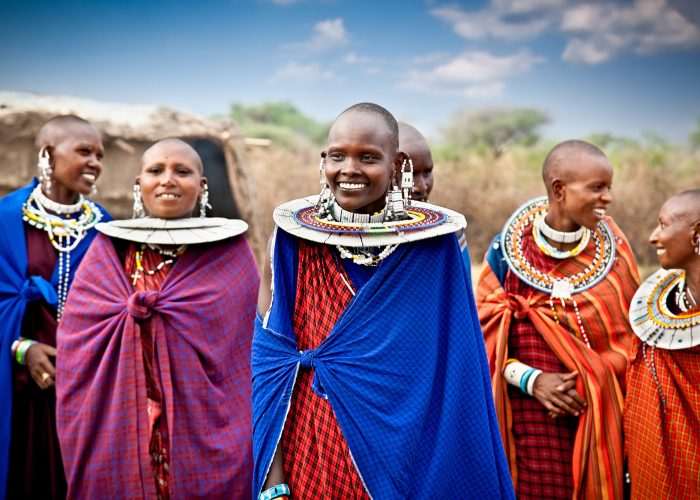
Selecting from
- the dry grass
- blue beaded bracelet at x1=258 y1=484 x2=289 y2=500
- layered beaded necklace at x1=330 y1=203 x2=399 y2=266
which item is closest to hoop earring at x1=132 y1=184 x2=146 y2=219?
layered beaded necklace at x1=330 y1=203 x2=399 y2=266

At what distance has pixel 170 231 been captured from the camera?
11.8 feet

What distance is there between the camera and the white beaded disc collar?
11.6 ft

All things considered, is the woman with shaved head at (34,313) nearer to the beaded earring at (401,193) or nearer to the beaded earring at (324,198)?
the beaded earring at (324,198)

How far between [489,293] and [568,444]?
34.4 inches

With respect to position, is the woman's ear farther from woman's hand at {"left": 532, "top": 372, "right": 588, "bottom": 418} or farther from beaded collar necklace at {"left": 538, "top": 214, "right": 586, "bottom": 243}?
woman's hand at {"left": 532, "top": 372, "right": 588, "bottom": 418}

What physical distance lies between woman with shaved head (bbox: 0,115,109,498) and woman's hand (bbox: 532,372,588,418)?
8.36 ft

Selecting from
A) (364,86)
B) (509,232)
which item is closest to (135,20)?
(364,86)

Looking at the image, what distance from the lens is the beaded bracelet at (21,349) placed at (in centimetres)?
385

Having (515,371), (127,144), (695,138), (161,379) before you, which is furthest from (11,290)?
(695,138)

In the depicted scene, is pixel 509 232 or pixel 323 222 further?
pixel 509 232

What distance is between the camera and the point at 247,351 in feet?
12.0

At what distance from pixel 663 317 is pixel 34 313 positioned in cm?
327

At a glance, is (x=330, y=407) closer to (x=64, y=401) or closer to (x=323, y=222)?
(x=323, y=222)

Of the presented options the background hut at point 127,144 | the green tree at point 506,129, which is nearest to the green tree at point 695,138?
the green tree at point 506,129
